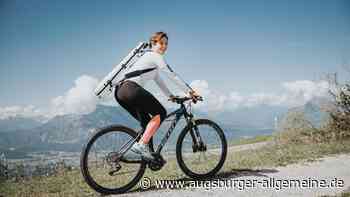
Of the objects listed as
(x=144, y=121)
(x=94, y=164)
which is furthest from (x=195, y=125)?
(x=94, y=164)

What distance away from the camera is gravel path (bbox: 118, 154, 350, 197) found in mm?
5824

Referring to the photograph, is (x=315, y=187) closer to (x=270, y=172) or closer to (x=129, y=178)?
(x=270, y=172)

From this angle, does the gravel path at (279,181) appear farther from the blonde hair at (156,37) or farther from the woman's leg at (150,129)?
the blonde hair at (156,37)

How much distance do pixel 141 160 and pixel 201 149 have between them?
1.47m

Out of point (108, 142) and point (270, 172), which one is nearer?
point (108, 142)

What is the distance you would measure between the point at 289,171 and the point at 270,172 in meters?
0.50

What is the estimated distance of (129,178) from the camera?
602 cm

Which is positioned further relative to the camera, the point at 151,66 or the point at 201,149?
the point at 201,149

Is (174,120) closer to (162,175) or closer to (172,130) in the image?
(172,130)

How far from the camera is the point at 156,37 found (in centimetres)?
592

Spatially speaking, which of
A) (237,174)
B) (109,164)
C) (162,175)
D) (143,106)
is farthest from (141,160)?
(237,174)

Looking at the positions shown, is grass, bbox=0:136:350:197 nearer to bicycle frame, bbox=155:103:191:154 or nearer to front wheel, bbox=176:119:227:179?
front wheel, bbox=176:119:227:179

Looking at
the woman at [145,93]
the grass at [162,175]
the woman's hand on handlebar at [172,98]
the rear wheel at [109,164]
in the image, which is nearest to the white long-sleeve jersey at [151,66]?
the woman at [145,93]

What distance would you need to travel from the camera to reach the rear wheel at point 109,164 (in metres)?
5.54
